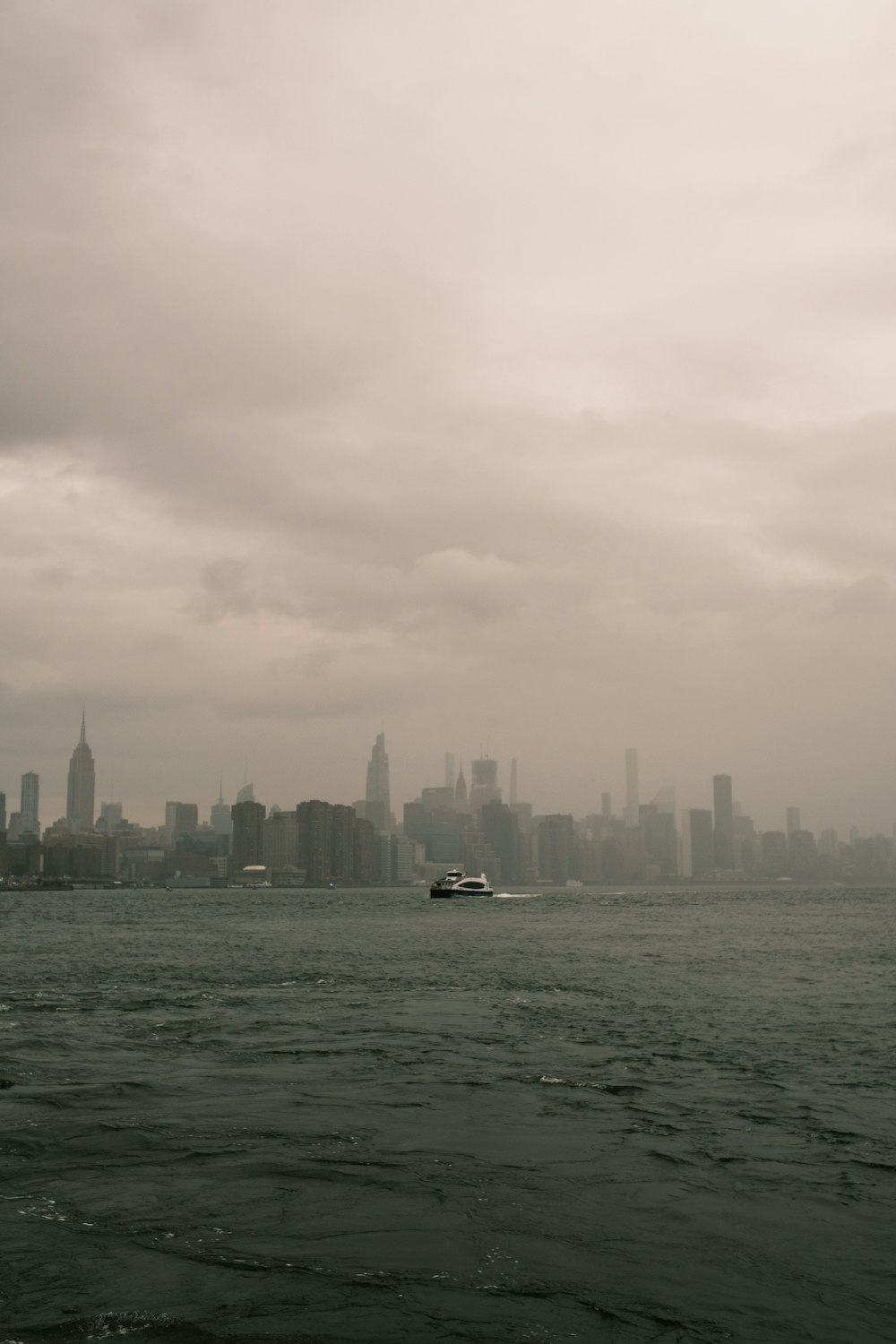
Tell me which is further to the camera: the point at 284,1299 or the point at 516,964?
the point at 516,964

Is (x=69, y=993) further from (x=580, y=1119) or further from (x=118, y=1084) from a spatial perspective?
(x=580, y=1119)

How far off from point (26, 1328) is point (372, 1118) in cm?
1106

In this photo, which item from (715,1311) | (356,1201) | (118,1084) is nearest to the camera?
(715,1311)

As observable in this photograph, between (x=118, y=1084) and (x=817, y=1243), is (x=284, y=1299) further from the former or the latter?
(x=118, y=1084)

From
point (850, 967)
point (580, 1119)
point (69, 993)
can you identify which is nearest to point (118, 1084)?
point (580, 1119)

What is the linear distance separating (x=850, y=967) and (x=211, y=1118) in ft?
152

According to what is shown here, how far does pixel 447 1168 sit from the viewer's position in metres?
18.6

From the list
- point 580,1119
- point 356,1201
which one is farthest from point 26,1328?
point 580,1119

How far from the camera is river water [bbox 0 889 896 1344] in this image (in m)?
12.8

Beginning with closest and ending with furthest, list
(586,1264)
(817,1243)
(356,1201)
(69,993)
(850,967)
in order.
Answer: (586,1264), (817,1243), (356,1201), (69,993), (850,967)

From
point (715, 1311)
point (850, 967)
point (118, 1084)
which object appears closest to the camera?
point (715, 1311)

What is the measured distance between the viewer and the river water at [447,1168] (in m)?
12.8

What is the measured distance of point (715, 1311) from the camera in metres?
12.8

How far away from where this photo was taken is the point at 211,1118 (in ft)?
72.5
